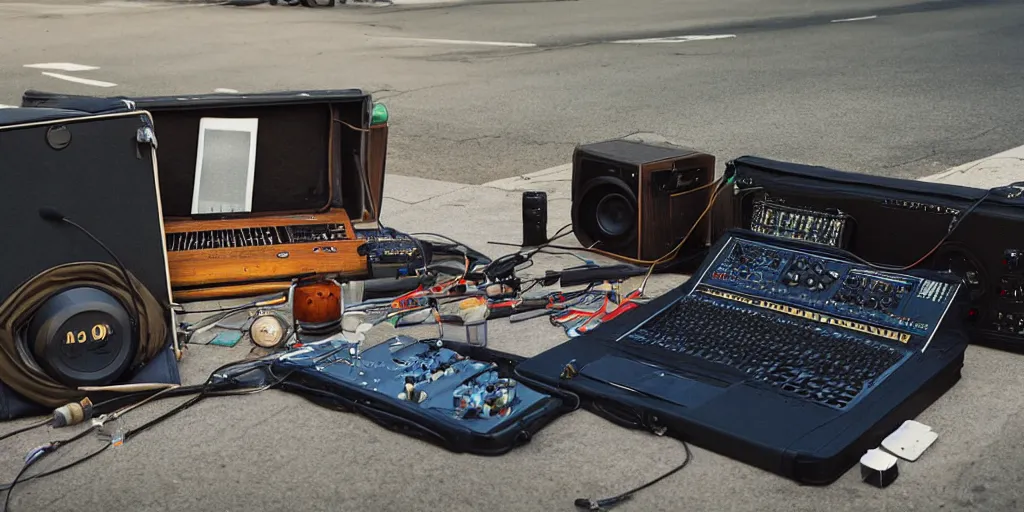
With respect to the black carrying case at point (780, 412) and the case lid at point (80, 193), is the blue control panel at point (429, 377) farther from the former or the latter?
the case lid at point (80, 193)

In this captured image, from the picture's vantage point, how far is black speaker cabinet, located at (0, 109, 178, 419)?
355cm

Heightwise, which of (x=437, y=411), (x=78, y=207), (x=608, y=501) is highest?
(x=78, y=207)

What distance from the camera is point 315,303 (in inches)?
162

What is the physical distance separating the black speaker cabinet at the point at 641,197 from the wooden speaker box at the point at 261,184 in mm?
1049

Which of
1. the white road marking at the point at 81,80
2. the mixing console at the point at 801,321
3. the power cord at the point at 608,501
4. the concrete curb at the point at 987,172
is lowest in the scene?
the power cord at the point at 608,501

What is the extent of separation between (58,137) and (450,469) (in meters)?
1.81

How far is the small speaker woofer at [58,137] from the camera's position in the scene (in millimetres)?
3643

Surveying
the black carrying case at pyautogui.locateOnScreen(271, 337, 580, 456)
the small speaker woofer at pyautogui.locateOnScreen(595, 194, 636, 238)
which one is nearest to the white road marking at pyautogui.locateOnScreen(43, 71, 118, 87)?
the small speaker woofer at pyautogui.locateOnScreen(595, 194, 636, 238)

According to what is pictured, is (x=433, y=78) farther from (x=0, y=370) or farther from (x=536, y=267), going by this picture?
(x=0, y=370)

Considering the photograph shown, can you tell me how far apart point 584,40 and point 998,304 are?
10802 millimetres

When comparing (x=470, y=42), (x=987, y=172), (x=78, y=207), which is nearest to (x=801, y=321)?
(x=78, y=207)

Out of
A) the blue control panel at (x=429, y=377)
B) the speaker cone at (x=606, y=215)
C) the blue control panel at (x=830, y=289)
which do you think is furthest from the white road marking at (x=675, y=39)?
the blue control panel at (x=429, y=377)

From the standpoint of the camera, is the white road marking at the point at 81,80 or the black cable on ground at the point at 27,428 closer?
the black cable on ground at the point at 27,428

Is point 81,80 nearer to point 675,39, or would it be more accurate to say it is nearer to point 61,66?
point 61,66
